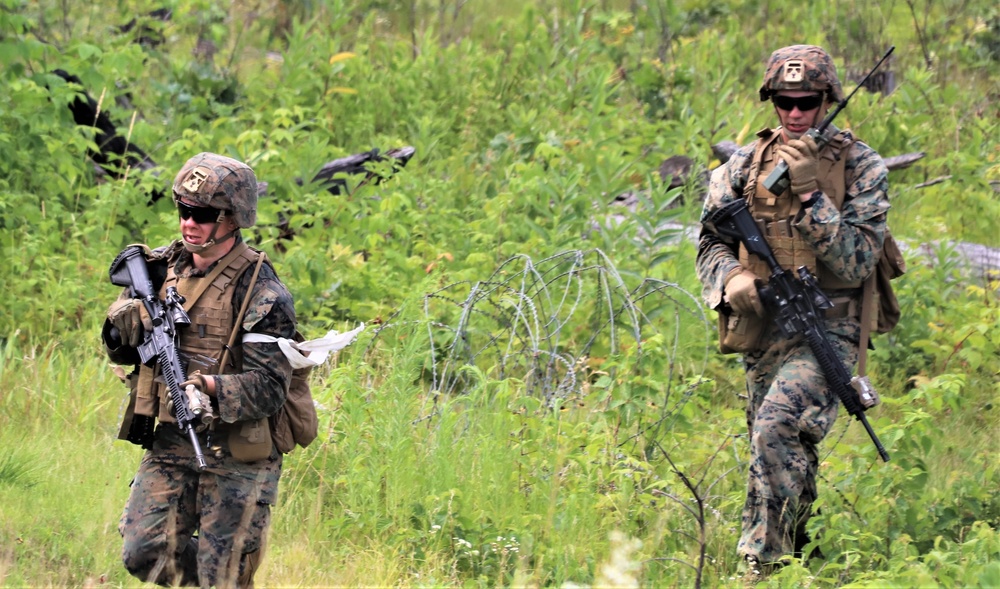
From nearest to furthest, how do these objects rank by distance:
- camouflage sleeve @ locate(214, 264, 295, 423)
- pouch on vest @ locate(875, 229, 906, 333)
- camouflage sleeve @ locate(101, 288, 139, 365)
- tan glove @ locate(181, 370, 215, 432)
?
tan glove @ locate(181, 370, 215, 432), camouflage sleeve @ locate(214, 264, 295, 423), camouflage sleeve @ locate(101, 288, 139, 365), pouch on vest @ locate(875, 229, 906, 333)

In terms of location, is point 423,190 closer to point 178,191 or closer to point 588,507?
point 588,507

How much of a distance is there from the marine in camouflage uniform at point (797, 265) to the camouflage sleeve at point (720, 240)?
0.4 inches

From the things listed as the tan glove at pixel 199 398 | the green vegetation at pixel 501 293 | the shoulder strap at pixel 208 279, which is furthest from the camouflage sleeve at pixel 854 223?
the tan glove at pixel 199 398

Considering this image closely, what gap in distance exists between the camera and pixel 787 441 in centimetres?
494

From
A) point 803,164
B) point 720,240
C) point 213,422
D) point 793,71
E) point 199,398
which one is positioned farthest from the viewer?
point 720,240

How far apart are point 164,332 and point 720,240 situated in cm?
241

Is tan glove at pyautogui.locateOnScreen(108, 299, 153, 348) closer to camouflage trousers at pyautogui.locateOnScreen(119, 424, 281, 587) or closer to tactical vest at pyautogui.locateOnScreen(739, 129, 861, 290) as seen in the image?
camouflage trousers at pyautogui.locateOnScreen(119, 424, 281, 587)

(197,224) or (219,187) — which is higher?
(219,187)

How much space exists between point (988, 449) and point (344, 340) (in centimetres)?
407

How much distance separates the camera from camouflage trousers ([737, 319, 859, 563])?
493cm

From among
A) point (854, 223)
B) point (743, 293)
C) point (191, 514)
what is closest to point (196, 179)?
point (191, 514)

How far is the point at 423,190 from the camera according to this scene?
28.1ft

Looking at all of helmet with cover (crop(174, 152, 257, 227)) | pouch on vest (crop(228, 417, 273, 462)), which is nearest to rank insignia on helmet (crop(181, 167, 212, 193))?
helmet with cover (crop(174, 152, 257, 227))

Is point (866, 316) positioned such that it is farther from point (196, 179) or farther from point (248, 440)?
point (196, 179)
